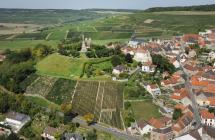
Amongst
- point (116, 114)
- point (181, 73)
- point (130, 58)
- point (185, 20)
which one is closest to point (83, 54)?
point (130, 58)

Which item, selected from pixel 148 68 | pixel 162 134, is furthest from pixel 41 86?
pixel 162 134

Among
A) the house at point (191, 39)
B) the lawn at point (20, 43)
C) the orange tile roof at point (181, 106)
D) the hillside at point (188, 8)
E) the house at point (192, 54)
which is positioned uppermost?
the hillside at point (188, 8)

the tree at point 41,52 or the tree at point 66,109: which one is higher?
the tree at point 41,52

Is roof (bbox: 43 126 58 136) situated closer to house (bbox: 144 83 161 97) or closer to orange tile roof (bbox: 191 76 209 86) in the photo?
house (bbox: 144 83 161 97)

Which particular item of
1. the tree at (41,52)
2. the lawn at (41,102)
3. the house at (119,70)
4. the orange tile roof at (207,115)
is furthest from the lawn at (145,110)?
the tree at (41,52)

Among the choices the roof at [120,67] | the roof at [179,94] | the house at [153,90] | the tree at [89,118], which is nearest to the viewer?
the tree at [89,118]

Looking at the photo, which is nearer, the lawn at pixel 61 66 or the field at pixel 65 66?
the field at pixel 65 66

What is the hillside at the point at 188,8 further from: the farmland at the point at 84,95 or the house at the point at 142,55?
the farmland at the point at 84,95

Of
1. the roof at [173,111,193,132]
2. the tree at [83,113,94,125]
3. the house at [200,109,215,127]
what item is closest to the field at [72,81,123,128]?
the tree at [83,113,94,125]
